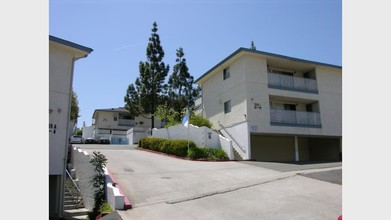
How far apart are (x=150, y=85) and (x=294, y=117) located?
22.0 m

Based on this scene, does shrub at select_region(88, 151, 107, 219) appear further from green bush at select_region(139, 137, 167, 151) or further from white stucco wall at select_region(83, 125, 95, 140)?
white stucco wall at select_region(83, 125, 95, 140)

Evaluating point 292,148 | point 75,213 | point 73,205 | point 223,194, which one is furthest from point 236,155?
point 75,213

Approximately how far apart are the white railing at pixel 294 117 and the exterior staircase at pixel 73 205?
538 inches

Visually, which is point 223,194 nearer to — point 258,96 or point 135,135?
point 258,96

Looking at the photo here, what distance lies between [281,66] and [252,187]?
1561 centimetres

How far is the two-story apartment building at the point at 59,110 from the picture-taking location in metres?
12.6

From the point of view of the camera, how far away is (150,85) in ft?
134

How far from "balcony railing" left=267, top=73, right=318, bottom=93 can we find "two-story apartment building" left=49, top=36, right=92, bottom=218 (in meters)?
14.0

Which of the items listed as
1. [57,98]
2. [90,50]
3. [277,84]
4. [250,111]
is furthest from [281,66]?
[57,98]

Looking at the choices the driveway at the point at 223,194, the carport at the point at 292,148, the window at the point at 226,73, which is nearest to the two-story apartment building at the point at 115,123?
the window at the point at 226,73

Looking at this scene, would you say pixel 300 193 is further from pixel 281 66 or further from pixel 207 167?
pixel 281 66

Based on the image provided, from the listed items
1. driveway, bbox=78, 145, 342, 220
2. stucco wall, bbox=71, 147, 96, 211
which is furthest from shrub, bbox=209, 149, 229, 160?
stucco wall, bbox=71, 147, 96, 211

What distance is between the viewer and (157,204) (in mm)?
9602

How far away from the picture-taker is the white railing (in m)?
22.7
